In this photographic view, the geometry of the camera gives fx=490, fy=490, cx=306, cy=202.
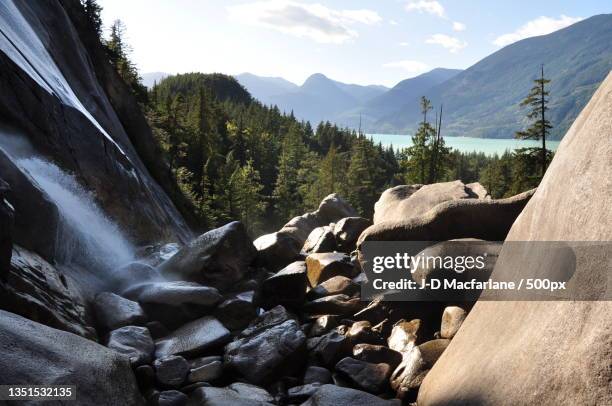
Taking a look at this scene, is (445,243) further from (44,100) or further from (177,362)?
(44,100)

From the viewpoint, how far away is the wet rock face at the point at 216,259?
14.0 m

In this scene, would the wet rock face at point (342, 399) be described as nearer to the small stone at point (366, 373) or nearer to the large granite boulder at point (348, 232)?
the small stone at point (366, 373)

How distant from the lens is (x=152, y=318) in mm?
11062

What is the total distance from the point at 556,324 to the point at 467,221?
25.6 feet

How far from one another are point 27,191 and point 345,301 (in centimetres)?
816

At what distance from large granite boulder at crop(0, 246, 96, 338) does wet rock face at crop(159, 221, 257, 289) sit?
428 cm

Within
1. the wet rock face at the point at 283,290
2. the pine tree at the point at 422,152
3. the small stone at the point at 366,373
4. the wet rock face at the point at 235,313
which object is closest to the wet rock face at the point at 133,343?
the wet rock face at the point at 235,313

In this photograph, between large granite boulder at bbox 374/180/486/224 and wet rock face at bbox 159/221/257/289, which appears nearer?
wet rock face at bbox 159/221/257/289

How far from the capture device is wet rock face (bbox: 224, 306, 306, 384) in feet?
30.1

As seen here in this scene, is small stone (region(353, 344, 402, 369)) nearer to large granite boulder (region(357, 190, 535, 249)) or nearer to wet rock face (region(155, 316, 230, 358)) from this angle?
wet rock face (region(155, 316, 230, 358))

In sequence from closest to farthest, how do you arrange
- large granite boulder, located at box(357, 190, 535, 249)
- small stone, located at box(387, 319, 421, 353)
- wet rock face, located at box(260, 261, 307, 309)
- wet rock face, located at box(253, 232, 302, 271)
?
small stone, located at box(387, 319, 421, 353) → large granite boulder, located at box(357, 190, 535, 249) → wet rock face, located at box(260, 261, 307, 309) → wet rock face, located at box(253, 232, 302, 271)

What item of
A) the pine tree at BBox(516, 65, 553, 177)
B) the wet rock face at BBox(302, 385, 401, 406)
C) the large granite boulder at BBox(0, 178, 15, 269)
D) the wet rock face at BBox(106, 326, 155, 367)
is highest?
the pine tree at BBox(516, 65, 553, 177)

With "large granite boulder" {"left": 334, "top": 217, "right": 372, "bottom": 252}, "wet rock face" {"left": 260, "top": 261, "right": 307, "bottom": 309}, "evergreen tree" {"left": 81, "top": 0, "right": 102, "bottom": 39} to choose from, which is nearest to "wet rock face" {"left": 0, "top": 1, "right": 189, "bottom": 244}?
"wet rock face" {"left": 260, "top": 261, "right": 307, "bottom": 309}

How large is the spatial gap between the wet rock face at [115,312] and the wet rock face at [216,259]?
3.20 meters
